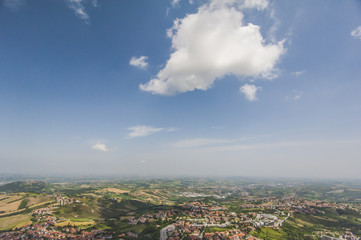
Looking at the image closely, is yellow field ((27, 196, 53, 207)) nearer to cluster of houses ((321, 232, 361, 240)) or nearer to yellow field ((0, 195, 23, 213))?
yellow field ((0, 195, 23, 213))

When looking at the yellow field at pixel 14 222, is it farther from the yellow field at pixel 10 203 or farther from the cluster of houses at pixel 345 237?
the cluster of houses at pixel 345 237

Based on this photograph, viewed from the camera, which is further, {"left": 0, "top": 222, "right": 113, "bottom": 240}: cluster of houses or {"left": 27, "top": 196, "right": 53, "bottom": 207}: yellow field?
{"left": 27, "top": 196, "right": 53, "bottom": 207}: yellow field

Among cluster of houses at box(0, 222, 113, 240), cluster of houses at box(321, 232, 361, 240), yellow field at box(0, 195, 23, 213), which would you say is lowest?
cluster of houses at box(321, 232, 361, 240)

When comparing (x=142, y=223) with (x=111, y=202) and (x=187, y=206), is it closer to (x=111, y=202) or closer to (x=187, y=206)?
(x=187, y=206)

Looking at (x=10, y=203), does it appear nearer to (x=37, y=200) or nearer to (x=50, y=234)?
(x=37, y=200)

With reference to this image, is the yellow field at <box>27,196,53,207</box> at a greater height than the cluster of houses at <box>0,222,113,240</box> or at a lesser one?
lesser

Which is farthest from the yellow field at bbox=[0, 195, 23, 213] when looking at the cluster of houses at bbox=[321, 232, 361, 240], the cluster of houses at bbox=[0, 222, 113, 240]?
the cluster of houses at bbox=[321, 232, 361, 240]

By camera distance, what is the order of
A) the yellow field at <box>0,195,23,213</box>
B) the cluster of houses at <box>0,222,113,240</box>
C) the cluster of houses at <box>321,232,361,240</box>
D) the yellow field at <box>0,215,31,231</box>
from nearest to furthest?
the cluster of houses at <box>0,222,113,240</box>
the cluster of houses at <box>321,232,361,240</box>
the yellow field at <box>0,215,31,231</box>
the yellow field at <box>0,195,23,213</box>

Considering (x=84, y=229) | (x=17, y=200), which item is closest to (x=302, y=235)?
(x=84, y=229)
